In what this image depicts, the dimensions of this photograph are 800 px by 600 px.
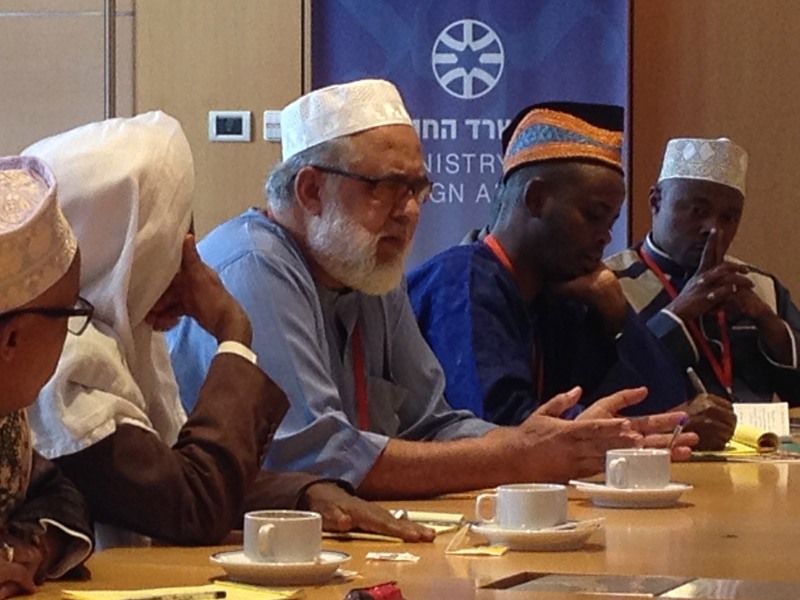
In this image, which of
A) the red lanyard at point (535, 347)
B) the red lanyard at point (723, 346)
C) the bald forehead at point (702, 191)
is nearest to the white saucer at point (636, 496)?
the red lanyard at point (535, 347)

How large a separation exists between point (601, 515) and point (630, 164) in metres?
4.37

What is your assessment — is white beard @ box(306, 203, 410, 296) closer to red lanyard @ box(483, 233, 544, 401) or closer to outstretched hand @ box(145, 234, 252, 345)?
outstretched hand @ box(145, 234, 252, 345)

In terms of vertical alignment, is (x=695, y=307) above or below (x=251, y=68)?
below

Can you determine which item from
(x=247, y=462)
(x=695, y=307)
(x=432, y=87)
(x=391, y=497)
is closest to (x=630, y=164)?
(x=432, y=87)

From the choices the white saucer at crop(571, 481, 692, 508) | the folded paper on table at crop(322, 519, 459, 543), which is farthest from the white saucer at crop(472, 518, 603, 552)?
the white saucer at crop(571, 481, 692, 508)

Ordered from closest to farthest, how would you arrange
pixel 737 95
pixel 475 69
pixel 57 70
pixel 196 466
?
pixel 196 466 < pixel 475 69 < pixel 737 95 < pixel 57 70

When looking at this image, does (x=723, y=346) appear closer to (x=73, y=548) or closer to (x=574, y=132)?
(x=574, y=132)

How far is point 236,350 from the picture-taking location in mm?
2387

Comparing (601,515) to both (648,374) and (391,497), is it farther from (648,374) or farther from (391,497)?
(648,374)

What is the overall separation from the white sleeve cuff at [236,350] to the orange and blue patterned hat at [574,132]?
1629 mm

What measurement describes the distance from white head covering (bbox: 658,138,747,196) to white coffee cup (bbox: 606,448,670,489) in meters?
2.68

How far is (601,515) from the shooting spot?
8.09 ft

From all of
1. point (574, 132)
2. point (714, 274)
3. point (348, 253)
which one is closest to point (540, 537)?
point (348, 253)

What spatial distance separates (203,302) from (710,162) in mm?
3063
